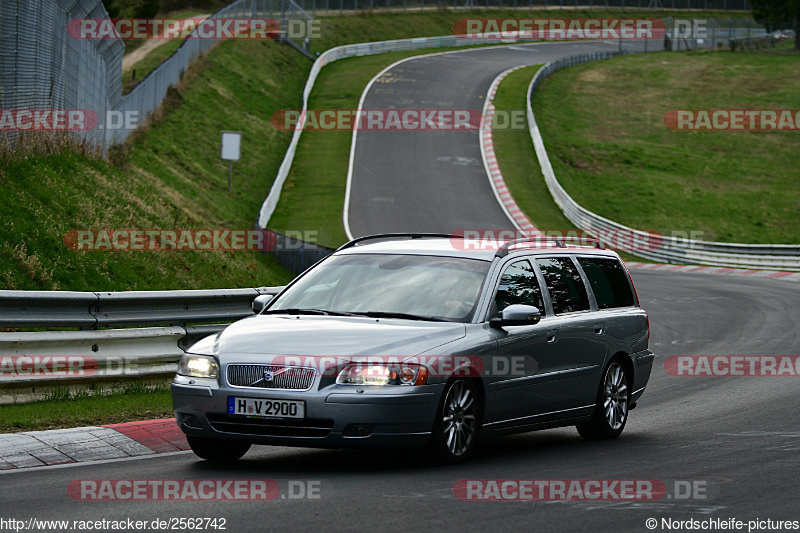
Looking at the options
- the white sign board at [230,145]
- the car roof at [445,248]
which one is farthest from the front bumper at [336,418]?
the white sign board at [230,145]

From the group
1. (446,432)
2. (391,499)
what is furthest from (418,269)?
(391,499)

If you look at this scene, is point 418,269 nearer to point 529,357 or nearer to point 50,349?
point 529,357

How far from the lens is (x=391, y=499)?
286 inches

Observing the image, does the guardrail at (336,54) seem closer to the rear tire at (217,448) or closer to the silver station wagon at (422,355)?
the silver station wagon at (422,355)

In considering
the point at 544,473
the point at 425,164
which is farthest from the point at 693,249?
the point at 544,473

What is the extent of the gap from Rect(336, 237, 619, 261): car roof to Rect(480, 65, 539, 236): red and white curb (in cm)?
2822

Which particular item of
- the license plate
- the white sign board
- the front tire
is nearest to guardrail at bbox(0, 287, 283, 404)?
the license plate

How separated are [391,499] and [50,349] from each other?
4893mm

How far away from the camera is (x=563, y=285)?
1038 centimetres

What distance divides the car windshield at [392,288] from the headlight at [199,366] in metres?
1.04

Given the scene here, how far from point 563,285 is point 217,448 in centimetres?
339
